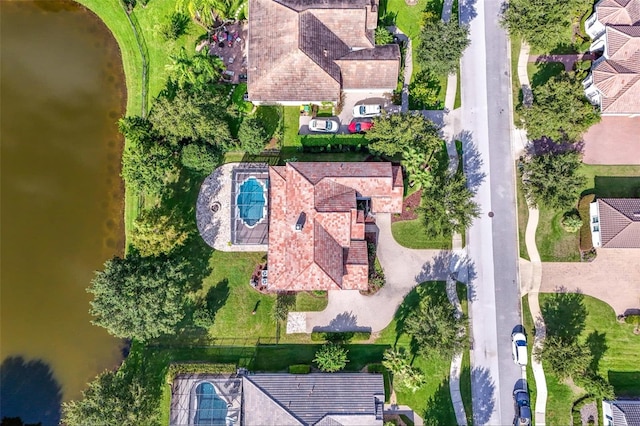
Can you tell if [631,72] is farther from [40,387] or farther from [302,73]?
[40,387]

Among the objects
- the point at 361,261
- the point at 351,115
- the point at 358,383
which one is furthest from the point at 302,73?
the point at 358,383

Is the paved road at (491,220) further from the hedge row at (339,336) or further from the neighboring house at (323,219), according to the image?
the hedge row at (339,336)

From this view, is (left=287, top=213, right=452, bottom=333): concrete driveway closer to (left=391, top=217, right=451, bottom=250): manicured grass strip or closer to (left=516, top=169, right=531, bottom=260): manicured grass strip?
(left=391, top=217, right=451, bottom=250): manicured grass strip

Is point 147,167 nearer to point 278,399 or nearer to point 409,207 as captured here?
point 278,399

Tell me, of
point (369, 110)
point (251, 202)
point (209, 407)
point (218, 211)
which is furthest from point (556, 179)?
point (209, 407)

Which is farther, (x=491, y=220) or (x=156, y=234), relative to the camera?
(x=491, y=220)

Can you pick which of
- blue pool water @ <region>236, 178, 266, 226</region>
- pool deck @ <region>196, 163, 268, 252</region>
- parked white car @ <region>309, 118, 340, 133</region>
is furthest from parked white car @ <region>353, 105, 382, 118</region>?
blue pool water @ <region>236, 178, 266, 226</region>
